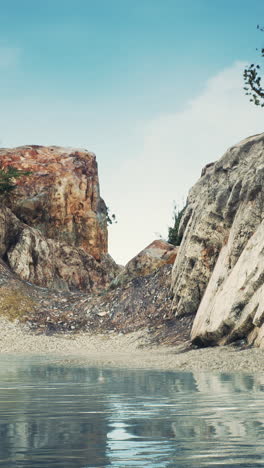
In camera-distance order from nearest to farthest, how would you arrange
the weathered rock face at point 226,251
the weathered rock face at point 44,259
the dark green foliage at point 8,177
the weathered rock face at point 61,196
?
the weathered rock face at point 226,251 → the weathered rock face at point 44,259 → the dark green foliage at point 8,177 → the weathered rock face at point 61,196

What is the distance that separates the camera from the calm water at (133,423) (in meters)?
4.44

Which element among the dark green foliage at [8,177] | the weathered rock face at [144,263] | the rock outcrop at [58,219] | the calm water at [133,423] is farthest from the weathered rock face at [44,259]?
the calm water at [133,423]

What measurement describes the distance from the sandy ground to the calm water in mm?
3332

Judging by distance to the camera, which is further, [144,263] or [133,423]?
[144,263]

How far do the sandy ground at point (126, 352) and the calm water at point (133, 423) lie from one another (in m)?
3.33

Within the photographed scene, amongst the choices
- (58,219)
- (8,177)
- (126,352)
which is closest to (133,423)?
(126,352)

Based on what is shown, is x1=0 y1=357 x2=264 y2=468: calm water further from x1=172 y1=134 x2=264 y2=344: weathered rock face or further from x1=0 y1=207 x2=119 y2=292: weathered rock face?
x1=0 y1=207 x2=119 y2=292: weathered rock face

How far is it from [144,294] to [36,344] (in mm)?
5657

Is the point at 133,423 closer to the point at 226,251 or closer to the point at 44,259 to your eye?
the point at 226,251

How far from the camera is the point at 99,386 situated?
10.7 meters

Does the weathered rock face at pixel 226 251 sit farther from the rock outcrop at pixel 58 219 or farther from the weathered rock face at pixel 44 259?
the rock outcrop at pixel 58 219

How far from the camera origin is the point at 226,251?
22.5m

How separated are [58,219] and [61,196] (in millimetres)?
1681

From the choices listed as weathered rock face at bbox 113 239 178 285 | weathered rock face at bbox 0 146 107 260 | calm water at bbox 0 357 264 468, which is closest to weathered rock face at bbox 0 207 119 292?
weathered rock face at bbox 0 146 107 260
